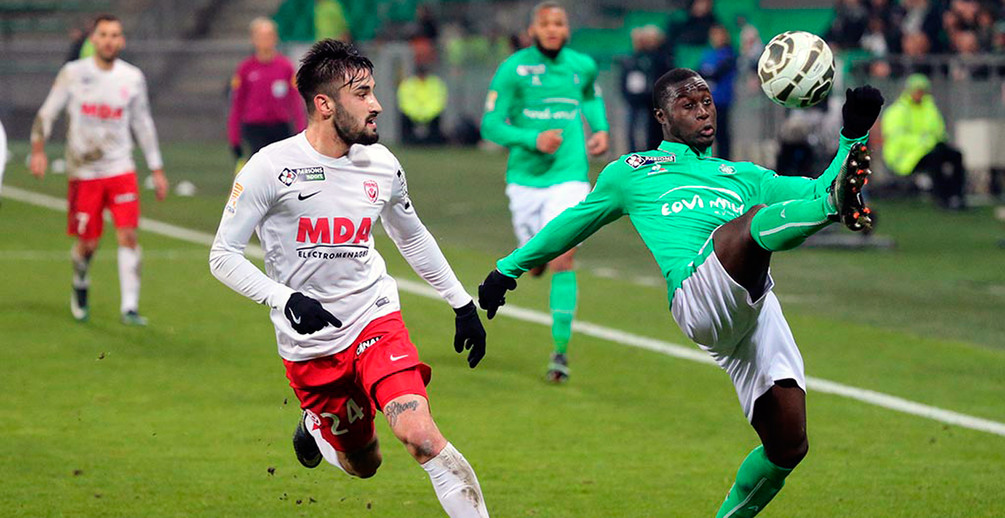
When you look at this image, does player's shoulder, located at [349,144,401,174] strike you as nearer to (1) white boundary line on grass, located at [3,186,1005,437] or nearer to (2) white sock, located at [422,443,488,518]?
(2) white sock, located at [422,443,488,518]

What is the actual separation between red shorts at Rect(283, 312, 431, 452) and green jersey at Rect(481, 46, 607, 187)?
475 centimetres

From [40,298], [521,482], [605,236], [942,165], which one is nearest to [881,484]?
[521,482]

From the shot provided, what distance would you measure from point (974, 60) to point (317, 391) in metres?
17.5

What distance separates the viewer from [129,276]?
42.8 ft

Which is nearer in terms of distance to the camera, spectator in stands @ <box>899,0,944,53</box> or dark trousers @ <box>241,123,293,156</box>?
dark trousers @ <box>241,123,293,156</box>

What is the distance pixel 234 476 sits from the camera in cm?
835

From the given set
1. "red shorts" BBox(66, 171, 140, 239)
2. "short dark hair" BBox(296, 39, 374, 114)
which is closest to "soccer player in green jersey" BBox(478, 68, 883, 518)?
"short dark hair" BBox(296, 39, 374, 114)

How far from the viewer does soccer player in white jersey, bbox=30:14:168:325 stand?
13055 millimetres

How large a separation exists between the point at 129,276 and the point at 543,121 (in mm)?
3701

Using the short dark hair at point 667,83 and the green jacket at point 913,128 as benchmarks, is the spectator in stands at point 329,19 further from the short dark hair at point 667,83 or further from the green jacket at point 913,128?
the short dark hair at point 667,83

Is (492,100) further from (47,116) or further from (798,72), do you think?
(798,72)

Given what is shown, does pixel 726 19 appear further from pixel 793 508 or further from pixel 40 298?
pixel 793 508

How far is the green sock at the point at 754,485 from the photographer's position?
6.61 m

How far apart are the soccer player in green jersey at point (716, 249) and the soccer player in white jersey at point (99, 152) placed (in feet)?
22.7
